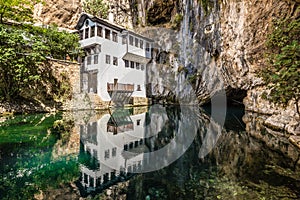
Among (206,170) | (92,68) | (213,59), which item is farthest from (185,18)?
(206,170)

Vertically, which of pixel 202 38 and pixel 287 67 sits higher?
pixel 202 38

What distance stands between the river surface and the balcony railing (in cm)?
1406

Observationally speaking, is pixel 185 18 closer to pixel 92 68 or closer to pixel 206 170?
A: pixel 92 68

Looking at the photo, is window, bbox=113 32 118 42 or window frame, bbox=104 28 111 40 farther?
window, bbox=113 32 118 42

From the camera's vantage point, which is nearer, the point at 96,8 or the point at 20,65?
the point at 20,65

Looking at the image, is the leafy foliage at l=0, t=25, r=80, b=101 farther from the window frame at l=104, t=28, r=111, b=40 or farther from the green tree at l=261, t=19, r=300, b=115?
the green tree at l=261, t=19, r=300, b=115

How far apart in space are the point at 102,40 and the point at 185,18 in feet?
32.3

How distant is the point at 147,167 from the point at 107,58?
19.1m

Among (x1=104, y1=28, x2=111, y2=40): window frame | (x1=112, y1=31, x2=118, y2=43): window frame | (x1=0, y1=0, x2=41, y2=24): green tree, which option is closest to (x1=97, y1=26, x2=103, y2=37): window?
(x1=104, y1=28, x2=111, y2=40): window frame

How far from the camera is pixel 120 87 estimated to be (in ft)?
76.5

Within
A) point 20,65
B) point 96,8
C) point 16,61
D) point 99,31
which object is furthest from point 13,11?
point 96,8

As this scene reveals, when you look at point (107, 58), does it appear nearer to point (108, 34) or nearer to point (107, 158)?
point (108, 34)

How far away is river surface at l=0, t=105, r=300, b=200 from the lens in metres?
3.84

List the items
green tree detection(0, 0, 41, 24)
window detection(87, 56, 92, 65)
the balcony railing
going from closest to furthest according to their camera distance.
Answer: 1. green tree detection(0, 0, 41, 24)
2. the balcony railing
3. window detection(87, 56, 92, 65)
